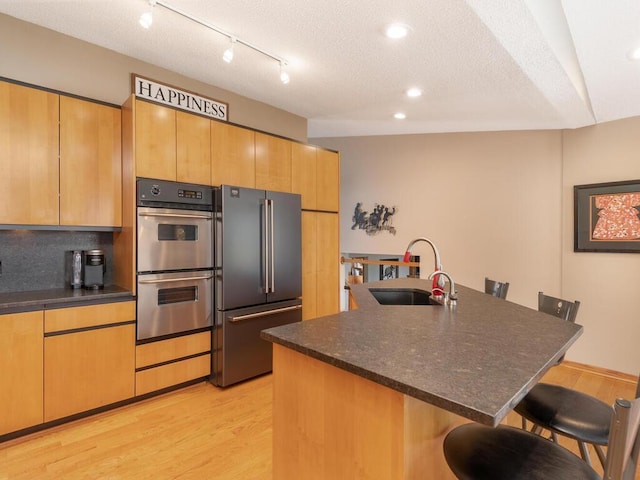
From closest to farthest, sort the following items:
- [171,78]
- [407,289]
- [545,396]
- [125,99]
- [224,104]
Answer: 1. [545,396]
2. [407,289]
3. [125,99]
4. [171,78]
5. [224,104]

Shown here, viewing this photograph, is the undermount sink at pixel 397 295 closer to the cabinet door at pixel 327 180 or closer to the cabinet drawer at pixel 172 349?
the cabinet drawer at pixel 172 349

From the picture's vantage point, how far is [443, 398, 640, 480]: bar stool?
972 millimetres

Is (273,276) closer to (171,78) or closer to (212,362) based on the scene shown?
(212,362)

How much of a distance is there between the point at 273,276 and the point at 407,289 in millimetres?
1249

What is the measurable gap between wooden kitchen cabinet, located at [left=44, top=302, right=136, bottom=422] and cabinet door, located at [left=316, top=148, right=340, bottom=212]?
2275 mm

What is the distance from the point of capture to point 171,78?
3.22 meters

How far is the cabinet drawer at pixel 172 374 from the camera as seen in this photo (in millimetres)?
2757

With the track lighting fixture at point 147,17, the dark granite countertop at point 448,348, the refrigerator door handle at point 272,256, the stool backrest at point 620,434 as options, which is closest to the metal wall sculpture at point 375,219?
the refrigerator door handle at point 272,256

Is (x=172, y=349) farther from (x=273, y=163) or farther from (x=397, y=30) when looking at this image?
(x=397, y=30)

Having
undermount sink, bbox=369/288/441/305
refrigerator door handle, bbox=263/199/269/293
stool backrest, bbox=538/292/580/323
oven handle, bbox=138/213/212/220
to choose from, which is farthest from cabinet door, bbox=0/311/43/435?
stool backrest, bbox=538/292/580/323

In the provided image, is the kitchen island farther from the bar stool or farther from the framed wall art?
Answer: the framed wall art

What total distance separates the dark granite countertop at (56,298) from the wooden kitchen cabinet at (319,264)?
5.92 ft

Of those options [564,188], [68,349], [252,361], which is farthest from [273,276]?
[564,188]

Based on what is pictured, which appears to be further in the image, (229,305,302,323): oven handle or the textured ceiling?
(229,305,302,323): oven handle
